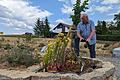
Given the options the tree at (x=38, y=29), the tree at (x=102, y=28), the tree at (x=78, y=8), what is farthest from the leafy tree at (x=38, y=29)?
the tree at (x=78, y=8)

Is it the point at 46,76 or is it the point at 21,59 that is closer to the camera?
the point at 46,76

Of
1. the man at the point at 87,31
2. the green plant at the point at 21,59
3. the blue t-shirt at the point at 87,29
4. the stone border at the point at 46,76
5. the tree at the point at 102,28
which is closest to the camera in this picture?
the stone border at the point at 46,76

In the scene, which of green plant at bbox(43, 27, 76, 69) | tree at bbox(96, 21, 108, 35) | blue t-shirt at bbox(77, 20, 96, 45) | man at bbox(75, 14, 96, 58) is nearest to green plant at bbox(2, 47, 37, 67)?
green plant at bbox(43, 27, 76, 69)

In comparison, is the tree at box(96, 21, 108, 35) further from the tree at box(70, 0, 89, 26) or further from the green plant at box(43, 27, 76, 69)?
the green plant at box(43, 27, 76, 69)

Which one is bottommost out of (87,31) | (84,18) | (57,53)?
(57,53)

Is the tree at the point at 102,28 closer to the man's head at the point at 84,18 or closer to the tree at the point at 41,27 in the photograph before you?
the tree at the point at 41,27

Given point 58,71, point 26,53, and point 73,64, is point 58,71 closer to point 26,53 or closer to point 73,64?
point 73,64

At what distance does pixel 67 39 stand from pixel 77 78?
1.17 m

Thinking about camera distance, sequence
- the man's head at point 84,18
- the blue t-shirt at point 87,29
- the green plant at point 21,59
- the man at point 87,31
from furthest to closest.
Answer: the blue t-shirt at point 87,29, the man at point 87,31, the man's head at point 84,18, the green plant at point 21,59

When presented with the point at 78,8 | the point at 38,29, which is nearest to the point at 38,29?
the point at 38,29

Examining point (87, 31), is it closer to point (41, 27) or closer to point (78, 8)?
point (78, 8)

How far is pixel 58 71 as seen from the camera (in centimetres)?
530

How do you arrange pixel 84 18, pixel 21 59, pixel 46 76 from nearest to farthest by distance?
pixel 46 76 → pixel 21 59 → pixel 84 18

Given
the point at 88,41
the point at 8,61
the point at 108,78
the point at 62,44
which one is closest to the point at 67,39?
the point at 62,44
